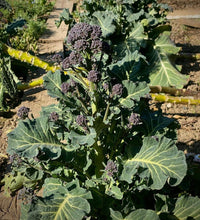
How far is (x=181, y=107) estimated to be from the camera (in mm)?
4125

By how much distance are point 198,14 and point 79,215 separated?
7239mm

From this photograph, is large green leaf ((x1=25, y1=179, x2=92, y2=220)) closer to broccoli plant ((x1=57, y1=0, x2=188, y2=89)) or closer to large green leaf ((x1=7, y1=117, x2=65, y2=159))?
large green leaf ((x1=7, y1=117, x2=65, y2=159))

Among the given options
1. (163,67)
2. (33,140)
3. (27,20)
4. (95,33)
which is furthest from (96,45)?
(27,20)

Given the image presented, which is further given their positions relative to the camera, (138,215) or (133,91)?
(133,91)

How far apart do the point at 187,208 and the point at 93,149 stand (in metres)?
0.94

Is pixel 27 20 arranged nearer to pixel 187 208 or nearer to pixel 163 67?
pixel 163 67

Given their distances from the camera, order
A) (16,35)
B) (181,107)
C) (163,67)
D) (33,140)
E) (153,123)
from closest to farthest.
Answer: (33,140)
(153,123)
(181,107)
(163,67)
(16,35)

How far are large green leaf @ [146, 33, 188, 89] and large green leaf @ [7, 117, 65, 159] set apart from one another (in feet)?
9.95

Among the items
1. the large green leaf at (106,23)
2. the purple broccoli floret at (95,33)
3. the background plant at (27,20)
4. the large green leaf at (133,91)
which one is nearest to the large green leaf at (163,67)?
the large green leaf at (106,23)

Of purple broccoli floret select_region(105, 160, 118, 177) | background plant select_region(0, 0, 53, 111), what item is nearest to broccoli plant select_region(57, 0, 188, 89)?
background plant select_region(0, 0, 53, 111)

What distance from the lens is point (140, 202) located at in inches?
95.1

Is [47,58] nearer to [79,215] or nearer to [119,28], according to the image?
[119,28]

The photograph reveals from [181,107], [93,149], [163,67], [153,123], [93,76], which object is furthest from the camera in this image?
[163,67]

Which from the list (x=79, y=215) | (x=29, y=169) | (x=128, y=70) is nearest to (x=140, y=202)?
(x=79, y=215)
